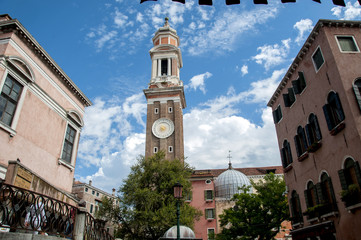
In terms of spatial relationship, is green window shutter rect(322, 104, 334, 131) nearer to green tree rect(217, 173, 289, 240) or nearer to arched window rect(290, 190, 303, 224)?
arched window rect(290, 190, 303, 224)

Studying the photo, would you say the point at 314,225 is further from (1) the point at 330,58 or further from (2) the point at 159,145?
(2) the point at 159,145

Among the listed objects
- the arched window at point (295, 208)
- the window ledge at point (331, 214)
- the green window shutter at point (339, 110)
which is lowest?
the window ledge at point (331, 214)

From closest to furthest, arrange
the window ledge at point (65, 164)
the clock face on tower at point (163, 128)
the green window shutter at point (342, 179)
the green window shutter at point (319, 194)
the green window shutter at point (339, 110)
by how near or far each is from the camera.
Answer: the green window shutter at point (342, 179)
the green window shutter at point (339, 110)
the green window shutter at point (319, 194)
the window ledge at point (65, 164)
the clock face on tower at point (163, 128)

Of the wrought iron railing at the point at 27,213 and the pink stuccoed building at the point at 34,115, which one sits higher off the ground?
the pink stuccoed building at the point at 34,115

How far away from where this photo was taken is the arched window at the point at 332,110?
13.1 meters

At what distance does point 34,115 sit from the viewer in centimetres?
1430

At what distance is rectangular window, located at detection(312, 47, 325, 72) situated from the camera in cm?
1476

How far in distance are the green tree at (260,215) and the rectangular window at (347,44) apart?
1408 cm

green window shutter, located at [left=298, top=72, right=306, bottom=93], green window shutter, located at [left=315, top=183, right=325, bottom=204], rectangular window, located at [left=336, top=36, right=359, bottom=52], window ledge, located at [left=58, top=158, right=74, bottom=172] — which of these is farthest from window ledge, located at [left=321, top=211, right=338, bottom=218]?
window ledge, located at [left=58, top=158, right=74, bottom=172]

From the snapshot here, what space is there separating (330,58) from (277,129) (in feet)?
26.8

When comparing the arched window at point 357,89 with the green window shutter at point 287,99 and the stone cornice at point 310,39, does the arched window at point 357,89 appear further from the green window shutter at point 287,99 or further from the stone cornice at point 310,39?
the green window shutter at point 287,99

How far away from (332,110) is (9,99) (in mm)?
15145

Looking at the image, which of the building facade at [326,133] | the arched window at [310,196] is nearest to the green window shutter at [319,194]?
the building facade at [326,133]

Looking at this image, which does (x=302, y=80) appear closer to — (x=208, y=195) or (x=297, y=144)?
(x=297, y=144)
